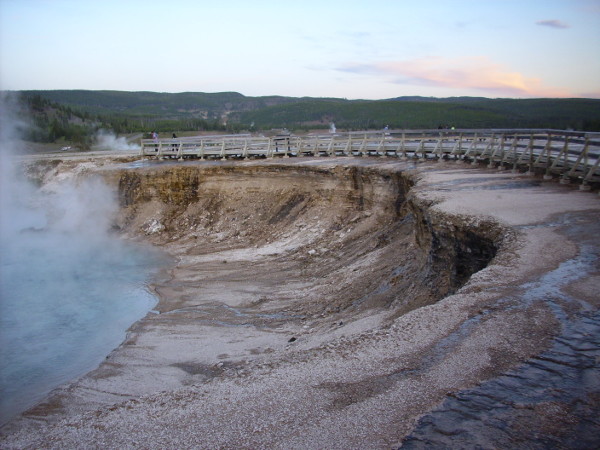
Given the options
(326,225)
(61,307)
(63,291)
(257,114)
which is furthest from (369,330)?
(257,114)

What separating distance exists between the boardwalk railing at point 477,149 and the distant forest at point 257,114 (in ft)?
49.4

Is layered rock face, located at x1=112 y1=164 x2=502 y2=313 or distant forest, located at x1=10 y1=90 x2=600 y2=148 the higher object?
distant forest, located at x1=10 y1=90 x2=600 y2=148

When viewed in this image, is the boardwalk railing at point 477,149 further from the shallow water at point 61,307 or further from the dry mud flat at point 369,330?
the shallow water at point 61,307

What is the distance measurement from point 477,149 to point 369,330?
1613 cm

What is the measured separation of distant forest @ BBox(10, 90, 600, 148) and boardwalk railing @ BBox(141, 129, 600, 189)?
1506 cm

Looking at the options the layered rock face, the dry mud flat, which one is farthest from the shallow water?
the layered rock face

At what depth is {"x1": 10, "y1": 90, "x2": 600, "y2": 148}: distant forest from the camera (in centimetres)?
5497

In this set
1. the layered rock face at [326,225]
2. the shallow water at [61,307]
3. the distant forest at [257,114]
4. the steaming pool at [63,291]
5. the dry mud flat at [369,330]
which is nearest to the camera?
the dry mud flat at [369,330]

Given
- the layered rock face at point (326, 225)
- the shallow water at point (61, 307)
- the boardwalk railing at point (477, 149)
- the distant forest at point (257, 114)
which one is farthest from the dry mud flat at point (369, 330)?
the distant forest at point (257, 114)

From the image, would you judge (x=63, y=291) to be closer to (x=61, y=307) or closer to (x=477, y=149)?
(x=61, y=307)

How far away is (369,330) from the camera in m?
6.93

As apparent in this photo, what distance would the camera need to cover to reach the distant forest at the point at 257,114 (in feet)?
180

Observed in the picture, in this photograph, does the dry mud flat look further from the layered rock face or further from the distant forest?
the distant forest

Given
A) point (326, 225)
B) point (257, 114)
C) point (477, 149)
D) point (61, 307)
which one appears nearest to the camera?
point (61, 307)
